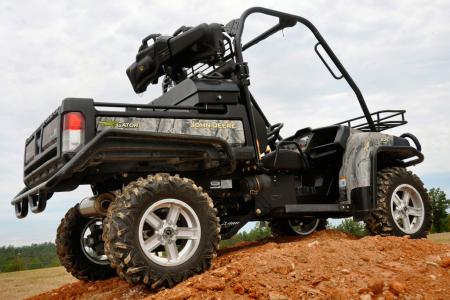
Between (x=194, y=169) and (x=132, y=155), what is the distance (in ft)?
3.39

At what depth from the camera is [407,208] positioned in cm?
819

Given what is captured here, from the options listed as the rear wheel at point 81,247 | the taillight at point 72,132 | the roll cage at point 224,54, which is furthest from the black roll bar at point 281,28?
the rear wheel at point 81,247

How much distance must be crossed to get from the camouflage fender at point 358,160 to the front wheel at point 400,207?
33 cm

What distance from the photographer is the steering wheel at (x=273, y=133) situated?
847 cm

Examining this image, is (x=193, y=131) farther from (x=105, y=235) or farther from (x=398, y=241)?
(x=398, y=241)

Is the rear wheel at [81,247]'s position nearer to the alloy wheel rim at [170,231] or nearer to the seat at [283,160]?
the alloy wheel rim at [170,231]

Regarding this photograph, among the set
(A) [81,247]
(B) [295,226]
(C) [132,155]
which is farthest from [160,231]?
(B) [295,226]

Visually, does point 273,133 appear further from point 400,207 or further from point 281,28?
point 400,207

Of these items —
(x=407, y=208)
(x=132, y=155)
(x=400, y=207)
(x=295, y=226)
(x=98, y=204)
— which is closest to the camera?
(x=132, y=155)

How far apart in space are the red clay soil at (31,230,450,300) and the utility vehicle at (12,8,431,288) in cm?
58

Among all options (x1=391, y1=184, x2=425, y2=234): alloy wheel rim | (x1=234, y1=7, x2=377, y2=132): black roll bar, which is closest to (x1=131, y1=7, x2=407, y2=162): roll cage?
(x1=234, y1=7, x2=377, y2=132): black roll bar

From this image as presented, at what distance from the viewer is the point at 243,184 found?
7000 mm

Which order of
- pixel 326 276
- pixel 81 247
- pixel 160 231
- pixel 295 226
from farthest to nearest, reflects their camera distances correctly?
pixel 295 226
pixel 81 247
pixel 160 231
pixel 326 276

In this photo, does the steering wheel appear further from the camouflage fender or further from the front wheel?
the front wheel
